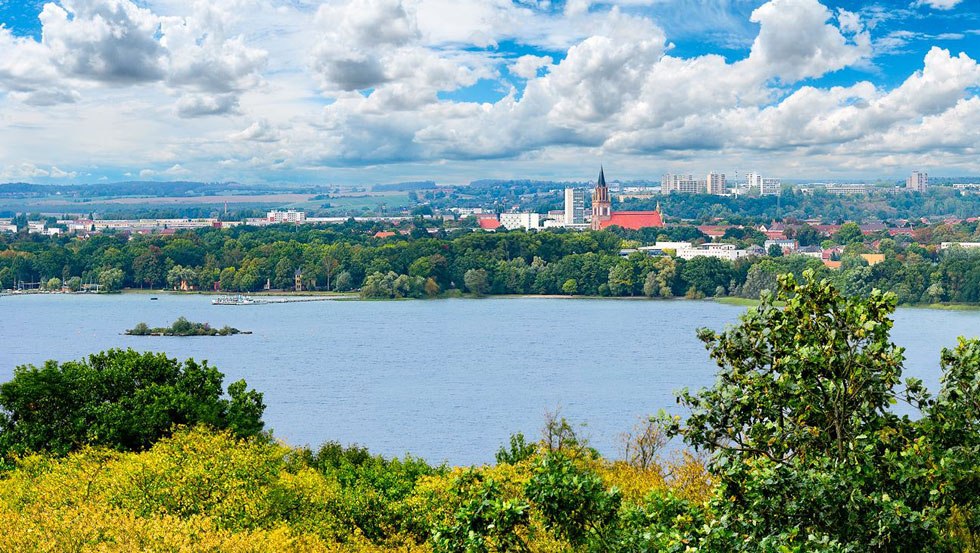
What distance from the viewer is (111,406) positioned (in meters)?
11.9

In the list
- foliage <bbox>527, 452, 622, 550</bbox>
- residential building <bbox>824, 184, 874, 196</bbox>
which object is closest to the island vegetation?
foliage <bbox>527, 452, 622, 550</bbox>

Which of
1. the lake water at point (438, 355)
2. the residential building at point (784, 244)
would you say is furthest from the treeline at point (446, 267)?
the residential building at point (784, 244)

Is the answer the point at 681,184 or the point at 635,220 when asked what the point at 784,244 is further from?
the point at 681,184

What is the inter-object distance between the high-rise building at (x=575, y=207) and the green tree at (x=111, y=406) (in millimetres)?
100468

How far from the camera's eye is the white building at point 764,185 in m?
148

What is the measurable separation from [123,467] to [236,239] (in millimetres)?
54569

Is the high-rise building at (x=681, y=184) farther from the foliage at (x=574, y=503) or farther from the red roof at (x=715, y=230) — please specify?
the foliage at (x=574, y=503)

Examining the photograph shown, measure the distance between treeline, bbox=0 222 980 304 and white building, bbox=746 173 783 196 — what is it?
3511 inches

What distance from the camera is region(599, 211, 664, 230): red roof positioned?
83.0 m

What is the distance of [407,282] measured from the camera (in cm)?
4803

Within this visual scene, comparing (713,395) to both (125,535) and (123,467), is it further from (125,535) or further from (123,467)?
(123,467)

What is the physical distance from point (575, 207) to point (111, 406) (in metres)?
107

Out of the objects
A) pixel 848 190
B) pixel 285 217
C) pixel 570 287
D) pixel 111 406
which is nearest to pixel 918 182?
pixel 848 190

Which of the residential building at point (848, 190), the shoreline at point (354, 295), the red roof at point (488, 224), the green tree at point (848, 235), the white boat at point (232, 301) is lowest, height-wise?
the shoreline at point (354, 295)
